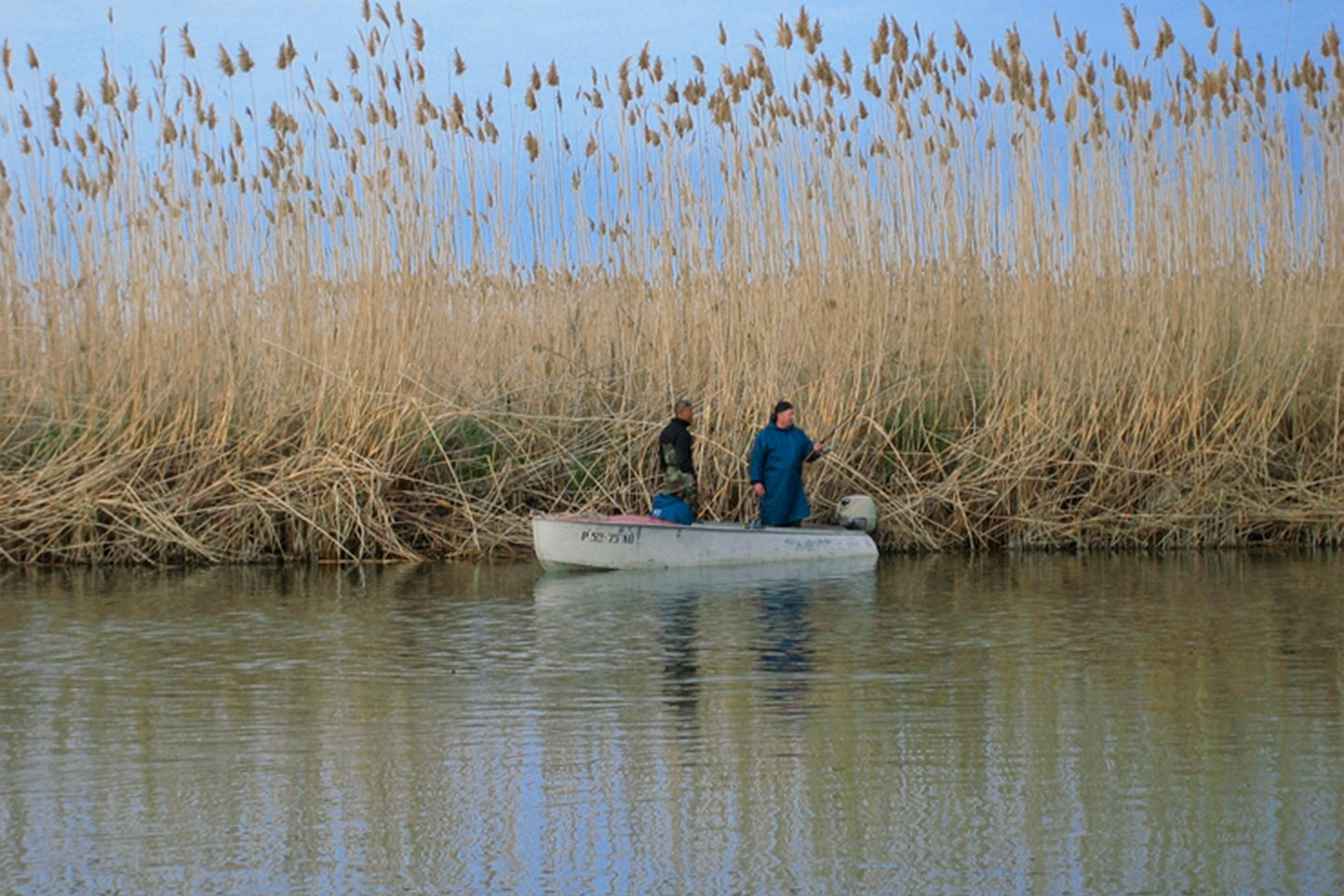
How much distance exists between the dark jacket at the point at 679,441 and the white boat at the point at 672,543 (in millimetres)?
437

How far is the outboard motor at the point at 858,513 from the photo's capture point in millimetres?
12250

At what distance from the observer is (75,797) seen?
474cm

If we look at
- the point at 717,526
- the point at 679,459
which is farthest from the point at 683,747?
the point at 679,459

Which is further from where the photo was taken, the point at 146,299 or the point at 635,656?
the point at 146,299

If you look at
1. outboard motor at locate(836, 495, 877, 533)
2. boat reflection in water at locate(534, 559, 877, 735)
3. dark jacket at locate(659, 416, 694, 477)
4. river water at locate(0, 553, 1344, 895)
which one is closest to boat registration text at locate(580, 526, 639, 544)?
boat reflection in water at locate(534, 559, 877, 735)

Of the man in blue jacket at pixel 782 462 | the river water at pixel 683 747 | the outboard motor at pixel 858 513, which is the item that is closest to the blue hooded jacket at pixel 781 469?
the man in blue jacket at pixel 782 462

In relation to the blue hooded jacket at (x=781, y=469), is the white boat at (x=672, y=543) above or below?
below

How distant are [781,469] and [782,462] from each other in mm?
49

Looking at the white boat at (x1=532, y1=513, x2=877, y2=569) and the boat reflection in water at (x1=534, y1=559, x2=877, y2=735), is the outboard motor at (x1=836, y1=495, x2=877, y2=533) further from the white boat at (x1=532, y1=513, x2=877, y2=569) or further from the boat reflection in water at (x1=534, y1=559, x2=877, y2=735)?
the boat reflection in water at (x1=534, y1=559, x2=877, y2=735)

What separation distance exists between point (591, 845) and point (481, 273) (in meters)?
9.98

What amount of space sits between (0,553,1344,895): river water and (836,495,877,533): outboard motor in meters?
2.78

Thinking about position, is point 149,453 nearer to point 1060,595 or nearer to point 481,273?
point 481,273

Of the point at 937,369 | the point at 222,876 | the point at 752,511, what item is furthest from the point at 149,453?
A: the point at 222,876

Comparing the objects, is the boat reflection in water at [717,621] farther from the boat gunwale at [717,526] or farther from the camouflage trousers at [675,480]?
the camouflage trousers at [675,480]
